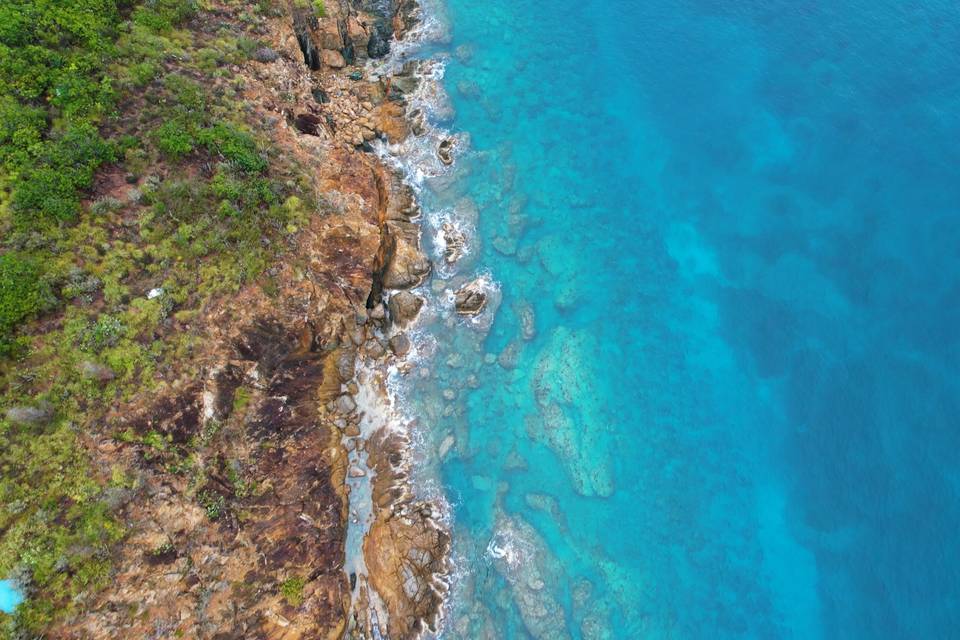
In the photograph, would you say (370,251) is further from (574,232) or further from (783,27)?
(783,27)

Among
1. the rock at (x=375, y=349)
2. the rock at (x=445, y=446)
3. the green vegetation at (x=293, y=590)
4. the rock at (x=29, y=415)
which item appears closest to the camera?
the rock at (x=29, y=415)

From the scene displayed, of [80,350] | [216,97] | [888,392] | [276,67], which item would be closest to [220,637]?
[80,350]

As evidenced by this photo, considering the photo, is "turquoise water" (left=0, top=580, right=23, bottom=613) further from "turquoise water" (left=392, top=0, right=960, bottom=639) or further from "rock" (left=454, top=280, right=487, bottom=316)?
"rock" (left=454, top=280, right=487, bottom=316)

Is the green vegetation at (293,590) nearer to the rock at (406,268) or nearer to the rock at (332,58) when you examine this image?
the rock at (406,268)

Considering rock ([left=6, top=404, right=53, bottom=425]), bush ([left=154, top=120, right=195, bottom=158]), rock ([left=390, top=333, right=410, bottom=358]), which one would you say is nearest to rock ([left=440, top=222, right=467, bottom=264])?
rock ([left=390, top=333, right=410, bottom=358])

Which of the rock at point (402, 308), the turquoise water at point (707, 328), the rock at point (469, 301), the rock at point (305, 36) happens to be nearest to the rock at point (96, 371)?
the rock at point (402, 308)

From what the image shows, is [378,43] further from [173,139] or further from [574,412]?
[574,412]
